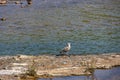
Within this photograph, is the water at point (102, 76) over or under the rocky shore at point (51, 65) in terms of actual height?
under

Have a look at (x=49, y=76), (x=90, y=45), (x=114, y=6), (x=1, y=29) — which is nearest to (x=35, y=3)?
(x=114, y=6)

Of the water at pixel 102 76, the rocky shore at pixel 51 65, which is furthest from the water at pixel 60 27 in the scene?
the water at pixel 102 76

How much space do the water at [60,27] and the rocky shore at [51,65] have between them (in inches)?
180

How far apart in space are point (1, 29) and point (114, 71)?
2218 cm

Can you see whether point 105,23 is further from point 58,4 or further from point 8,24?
point 58,4

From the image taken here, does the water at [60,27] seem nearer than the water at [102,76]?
No

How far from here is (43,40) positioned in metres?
34.8

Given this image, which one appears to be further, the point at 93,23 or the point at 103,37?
the point at 93,23

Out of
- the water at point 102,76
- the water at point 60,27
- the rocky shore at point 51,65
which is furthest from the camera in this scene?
the water at point 60,27

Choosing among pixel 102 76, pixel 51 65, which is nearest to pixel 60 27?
pixel 51 65

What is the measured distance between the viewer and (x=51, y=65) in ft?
77.3

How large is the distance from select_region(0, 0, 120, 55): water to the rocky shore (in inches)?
180

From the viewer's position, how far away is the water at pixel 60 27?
31703 millimetres

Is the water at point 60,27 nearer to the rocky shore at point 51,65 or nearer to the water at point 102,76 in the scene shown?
the rocky shore at point 51,65
